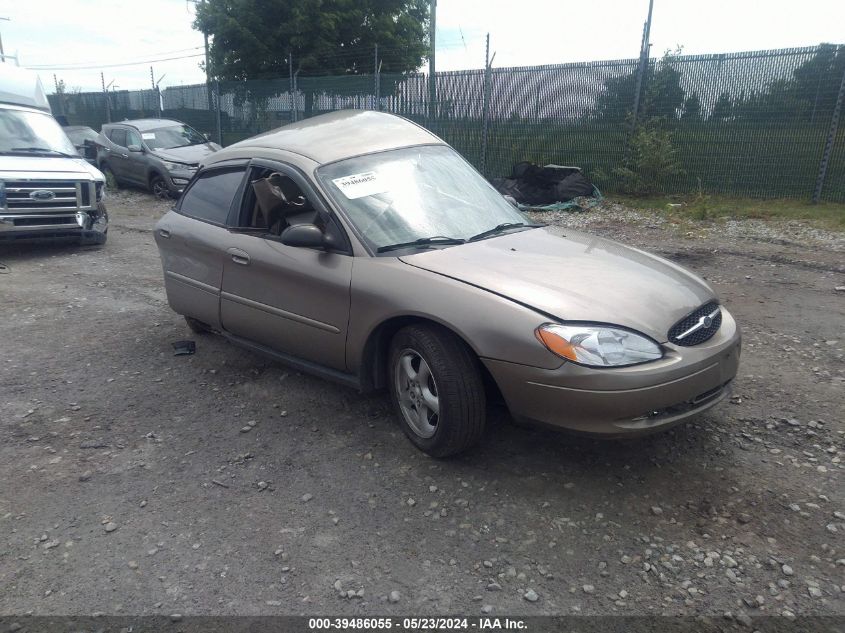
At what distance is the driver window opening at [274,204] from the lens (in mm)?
4406

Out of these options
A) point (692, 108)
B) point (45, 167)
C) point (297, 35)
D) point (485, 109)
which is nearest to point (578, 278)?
point (45, 167)

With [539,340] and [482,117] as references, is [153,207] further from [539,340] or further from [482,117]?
[539,340]

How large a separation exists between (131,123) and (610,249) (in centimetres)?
1450

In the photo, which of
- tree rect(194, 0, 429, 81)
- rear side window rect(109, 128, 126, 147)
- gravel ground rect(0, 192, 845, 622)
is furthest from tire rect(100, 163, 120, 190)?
gravel ground rect(0, 192, 845, 622)

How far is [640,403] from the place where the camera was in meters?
3.00

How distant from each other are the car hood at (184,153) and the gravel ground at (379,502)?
998 cm

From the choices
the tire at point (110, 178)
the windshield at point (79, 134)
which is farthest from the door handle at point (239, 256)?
the windshield at point (79, 134)

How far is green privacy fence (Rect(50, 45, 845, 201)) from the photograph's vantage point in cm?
1062

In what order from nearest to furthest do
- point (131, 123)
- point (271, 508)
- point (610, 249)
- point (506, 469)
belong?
point (271, 508) < point (506, 469) < point (610, 249) < point (131, 123)

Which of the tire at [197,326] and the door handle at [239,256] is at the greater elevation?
the door handle at [239,256]

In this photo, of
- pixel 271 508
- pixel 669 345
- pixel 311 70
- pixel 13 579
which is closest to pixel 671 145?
pixel 669 345

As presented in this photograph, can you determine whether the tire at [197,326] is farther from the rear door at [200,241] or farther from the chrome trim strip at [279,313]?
the chrome trim strip at [279,313]

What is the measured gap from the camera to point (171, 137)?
15086 mm

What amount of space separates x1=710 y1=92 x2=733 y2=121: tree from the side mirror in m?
9.84
